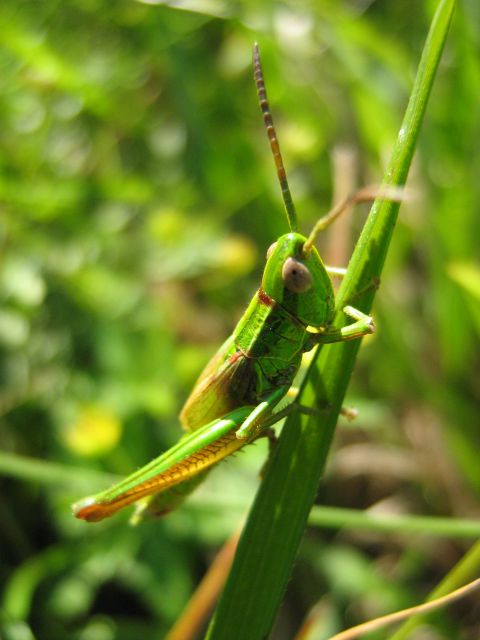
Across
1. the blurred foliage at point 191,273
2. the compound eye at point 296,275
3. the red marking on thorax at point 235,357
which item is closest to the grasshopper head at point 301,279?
the compound eye at point 296,275

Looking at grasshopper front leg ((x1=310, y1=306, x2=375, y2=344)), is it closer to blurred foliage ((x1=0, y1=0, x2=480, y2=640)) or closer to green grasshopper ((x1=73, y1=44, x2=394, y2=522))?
green grasshopper ((x1=73, y1=44, x2=394, y2=522))

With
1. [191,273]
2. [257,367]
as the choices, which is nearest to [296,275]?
[257,367]

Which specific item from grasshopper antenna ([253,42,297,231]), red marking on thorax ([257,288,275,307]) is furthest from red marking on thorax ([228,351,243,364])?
grasshopper antenna ([253,42,297,231])

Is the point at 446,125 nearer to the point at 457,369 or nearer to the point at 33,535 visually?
the point at 457,369

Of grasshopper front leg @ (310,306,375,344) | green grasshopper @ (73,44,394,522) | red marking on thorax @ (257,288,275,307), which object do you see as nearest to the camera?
grasshopper front leg @ (310,306,375,344)

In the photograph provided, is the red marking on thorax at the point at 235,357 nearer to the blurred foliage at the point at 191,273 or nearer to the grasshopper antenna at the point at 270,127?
the grasshopper antenna at the point at 270,127
